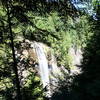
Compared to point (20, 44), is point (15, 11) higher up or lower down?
higher up

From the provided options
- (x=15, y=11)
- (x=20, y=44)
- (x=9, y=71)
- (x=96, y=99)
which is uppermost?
(x=15, y=11)

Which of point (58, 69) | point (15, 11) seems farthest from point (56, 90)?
point (15, 11)

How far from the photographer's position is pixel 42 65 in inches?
877

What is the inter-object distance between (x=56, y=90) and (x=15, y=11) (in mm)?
17145

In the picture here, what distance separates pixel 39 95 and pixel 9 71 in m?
2.10

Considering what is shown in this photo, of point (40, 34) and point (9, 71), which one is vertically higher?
point (40, 34)

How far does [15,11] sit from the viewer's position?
17.5ft

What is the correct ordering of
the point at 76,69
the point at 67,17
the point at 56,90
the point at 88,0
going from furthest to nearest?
the point at 76,69, the point at 56,90, the point at 67,17, the point at 88,0

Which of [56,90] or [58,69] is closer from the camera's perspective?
[56,90]

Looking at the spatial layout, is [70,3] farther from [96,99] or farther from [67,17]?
[96,99]

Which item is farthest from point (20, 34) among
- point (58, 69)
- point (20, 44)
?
point (58, 69)

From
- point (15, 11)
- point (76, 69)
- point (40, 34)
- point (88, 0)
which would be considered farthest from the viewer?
point (76, 69)

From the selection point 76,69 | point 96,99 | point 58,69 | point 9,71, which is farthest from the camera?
point 76,69

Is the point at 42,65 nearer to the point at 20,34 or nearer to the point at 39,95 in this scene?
the point at 39,95
